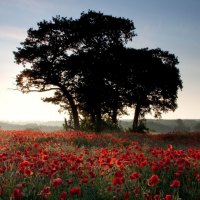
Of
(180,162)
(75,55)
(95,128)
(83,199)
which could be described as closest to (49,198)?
(83,199)

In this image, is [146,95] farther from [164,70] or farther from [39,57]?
[39,57]

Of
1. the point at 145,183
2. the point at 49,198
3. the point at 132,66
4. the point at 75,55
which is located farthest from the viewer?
the point at 132,66

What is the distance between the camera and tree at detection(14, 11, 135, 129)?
112 feet

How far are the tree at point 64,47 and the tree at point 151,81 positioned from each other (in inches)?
134

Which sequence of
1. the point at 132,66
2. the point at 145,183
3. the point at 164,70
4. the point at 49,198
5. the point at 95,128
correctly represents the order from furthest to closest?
the point at 164,70
the point at 132,66
the point at 95,128
the point at 145,183
the point at 49,198

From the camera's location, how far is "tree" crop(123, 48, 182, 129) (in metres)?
36.8

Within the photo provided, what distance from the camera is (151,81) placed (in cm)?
3875

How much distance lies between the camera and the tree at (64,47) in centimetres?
3409

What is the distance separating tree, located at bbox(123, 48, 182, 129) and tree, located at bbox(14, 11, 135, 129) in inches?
134

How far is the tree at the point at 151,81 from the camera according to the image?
36812mm

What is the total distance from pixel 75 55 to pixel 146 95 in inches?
415

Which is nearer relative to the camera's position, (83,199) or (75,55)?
(83,199)

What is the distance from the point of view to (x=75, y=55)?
3359cm

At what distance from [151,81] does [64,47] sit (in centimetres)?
1033
